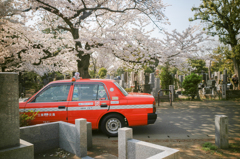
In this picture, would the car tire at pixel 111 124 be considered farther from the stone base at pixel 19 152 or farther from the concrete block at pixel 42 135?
the stone base at pixel 19 152

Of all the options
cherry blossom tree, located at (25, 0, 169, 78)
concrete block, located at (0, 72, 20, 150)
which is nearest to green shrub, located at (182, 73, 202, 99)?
cherry blossom tree, located at (25, 0, 169, 78)

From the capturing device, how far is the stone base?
3.01m

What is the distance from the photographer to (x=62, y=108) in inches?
216

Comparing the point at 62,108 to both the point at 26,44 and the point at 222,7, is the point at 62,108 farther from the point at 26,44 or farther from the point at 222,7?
the point at 222,7

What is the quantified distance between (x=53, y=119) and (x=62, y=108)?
42 centimetres

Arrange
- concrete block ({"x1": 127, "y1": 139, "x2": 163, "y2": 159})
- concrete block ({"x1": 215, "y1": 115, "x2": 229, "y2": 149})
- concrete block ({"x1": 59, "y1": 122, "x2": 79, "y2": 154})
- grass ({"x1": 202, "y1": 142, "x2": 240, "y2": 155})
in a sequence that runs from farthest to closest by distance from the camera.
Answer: concrete block ({"x1": 215, "y1": 115, "x2": 229, "y2": 149}), grass ({"x1": 202, "y1": 142, "x2": 240, "y2": 155}), concrete block ({"x1": 59, "y1": 122, "x2": 79, "y2": 154}), concrete block ({"x1": 127, "y1": 139, "x2": 163, "y2": 159})

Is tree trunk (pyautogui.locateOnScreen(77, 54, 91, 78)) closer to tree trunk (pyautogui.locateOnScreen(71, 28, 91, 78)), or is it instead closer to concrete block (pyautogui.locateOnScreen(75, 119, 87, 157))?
tree trunk (pyautogui.locateOnScreen(71, 28, 91, 78))

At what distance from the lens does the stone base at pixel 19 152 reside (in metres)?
3.01

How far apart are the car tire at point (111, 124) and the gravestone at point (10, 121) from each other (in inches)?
101

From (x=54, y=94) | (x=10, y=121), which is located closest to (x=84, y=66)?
(x=54, y=94)

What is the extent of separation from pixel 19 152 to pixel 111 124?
287 centimetres

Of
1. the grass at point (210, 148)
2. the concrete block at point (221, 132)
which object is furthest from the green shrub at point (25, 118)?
the concrete block at point (221, 132)

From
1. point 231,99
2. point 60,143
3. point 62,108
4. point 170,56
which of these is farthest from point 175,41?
point 60,143

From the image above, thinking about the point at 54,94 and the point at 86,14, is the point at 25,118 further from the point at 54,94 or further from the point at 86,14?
the point at 86,14
